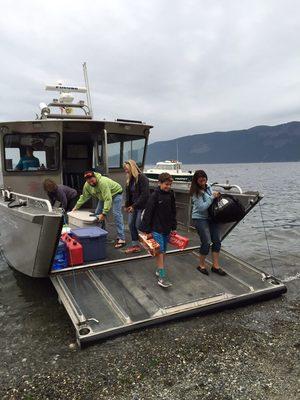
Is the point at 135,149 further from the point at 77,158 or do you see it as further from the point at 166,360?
the point at 166,360

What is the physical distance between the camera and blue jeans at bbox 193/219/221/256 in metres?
5.73

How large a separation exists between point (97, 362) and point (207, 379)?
1.26m

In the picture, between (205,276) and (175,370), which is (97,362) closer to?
(175,370)

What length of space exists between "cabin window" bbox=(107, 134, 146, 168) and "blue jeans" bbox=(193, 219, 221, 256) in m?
3.97

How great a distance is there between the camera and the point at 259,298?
5445 mm

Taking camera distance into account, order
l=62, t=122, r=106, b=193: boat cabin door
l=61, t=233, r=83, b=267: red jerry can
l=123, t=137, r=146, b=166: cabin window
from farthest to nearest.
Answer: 1. l=62, t=122, r=106, b=193: boat cabin door
2. l=123, t=137, r=146, b=166: cabin window
3. l=61, t=233, r=83, b=267: red jerry can

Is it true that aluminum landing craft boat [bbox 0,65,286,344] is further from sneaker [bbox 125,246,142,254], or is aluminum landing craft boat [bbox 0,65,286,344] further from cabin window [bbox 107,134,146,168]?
sneaker [bbox 125,246,142,254]

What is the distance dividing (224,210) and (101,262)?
227cm

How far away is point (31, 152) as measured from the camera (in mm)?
8242

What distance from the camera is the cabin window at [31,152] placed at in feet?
26.6

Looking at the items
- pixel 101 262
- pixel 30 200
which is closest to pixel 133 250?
pixel 101 262

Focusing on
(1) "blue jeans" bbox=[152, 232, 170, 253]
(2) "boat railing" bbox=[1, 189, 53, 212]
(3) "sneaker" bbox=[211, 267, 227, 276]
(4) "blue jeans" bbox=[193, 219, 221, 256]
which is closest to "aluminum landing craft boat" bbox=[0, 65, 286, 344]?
(2) "boat railing" bbox=[1, 189, 53, 212]

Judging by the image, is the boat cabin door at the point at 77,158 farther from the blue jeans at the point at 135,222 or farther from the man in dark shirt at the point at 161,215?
the man in dark shirt at the point at 161,215

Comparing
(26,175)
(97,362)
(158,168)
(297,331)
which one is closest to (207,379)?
(97,362)
